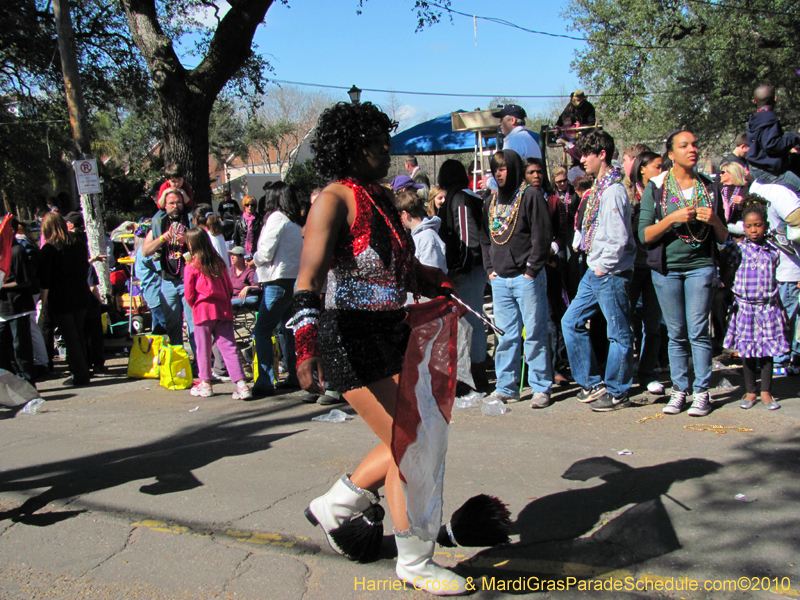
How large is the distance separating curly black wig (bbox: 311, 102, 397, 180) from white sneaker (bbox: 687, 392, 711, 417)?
12.0 ft

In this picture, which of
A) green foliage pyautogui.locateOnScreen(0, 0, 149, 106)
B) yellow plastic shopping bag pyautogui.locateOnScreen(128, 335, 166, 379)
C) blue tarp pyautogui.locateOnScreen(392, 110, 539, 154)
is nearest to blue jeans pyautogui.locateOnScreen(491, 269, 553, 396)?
yellow plastic shopping bag pyautogui.locateOnScreen(128, 335, 166, 379)

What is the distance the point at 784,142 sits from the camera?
685 centimetres

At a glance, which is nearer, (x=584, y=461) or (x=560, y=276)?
(x=584, y=461)

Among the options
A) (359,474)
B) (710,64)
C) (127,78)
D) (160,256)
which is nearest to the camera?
(359,474)

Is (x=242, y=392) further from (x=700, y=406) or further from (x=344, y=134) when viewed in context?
(x=344, y=134)

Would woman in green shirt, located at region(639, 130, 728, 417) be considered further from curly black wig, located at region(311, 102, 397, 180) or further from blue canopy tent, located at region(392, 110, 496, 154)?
blue canopy tent, located at region(392, 110, 496, 154)

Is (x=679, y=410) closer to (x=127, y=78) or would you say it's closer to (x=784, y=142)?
(x=784, y=142)

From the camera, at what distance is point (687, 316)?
514cm

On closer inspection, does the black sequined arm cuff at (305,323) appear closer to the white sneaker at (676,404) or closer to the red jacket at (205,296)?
the white sneaker at (676,404)

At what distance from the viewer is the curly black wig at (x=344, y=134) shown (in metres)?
2.82

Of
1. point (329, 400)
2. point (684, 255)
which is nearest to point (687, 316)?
point (684, 255)

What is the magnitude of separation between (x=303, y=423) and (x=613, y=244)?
2963mm

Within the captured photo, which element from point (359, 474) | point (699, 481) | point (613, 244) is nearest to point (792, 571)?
point (699, 481)

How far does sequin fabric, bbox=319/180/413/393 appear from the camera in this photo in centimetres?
273
